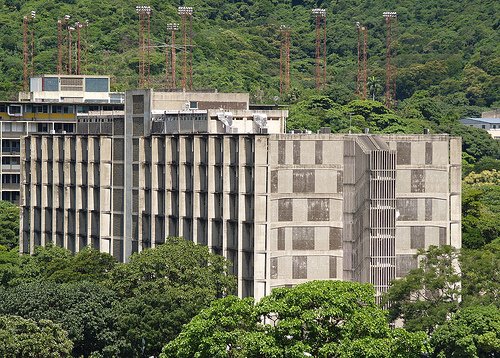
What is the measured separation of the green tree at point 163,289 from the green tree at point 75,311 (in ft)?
3.72

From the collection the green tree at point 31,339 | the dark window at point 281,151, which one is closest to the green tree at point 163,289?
the green tree at point 31,339

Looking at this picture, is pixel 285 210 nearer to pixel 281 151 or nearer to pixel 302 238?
pixel 302 238

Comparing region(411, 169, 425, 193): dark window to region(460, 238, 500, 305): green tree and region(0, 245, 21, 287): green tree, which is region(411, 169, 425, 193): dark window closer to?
region(460, 238, 500, 305): green tree

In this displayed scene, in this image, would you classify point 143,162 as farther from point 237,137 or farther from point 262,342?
point 262,342

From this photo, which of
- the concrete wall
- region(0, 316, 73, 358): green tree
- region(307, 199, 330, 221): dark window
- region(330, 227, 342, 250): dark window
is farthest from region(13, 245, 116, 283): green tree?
region(0, 316, 73, 358): green tree

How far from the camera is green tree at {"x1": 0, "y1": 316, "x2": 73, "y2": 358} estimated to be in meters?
120

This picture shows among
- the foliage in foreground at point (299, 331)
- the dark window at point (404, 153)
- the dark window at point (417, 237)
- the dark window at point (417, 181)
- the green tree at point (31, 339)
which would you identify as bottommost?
the green tree at point (31, 339)

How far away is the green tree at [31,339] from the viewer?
120 m

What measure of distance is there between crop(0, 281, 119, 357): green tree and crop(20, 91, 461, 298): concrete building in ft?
51.1

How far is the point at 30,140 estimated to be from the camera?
584 ft

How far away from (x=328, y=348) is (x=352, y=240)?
→ 35.5m

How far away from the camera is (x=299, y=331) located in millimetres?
110500

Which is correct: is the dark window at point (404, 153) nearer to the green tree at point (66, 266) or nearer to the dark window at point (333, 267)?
the dark window at point (333, 267)

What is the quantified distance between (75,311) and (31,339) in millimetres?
8858
